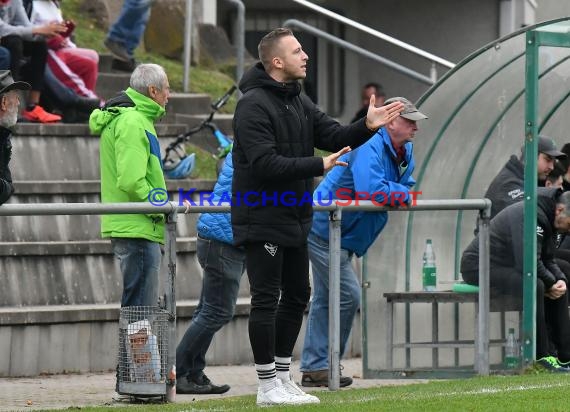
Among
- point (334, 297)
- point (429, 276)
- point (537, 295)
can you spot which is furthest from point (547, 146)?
point (334, 297)

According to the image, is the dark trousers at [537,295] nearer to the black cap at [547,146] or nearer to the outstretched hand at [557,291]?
the outstretched hand at [557,291]

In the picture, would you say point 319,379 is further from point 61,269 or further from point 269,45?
point 61,269

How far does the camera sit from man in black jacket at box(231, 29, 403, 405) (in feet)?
29.7

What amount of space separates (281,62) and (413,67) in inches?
553

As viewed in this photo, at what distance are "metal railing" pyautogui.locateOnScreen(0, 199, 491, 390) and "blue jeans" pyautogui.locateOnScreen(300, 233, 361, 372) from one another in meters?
0.46

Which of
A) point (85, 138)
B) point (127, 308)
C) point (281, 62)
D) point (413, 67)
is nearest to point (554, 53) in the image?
point (281, 62)

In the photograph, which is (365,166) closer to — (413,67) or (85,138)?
(85,138)

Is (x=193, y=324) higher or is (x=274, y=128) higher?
(x=274, y=128)

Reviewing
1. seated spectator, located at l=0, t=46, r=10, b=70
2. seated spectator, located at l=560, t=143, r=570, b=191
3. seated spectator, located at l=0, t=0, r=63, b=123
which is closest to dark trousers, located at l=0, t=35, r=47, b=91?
seated spectator, located at l=0, t=0, r=63, b=123

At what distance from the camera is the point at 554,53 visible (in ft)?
38.4

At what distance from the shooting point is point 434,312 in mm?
11945

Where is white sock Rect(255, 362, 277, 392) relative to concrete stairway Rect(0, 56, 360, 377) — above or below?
below

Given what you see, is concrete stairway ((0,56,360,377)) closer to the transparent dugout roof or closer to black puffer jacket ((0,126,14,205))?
the transparent dugout roof

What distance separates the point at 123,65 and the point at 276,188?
828 centimetres
